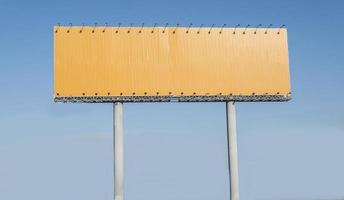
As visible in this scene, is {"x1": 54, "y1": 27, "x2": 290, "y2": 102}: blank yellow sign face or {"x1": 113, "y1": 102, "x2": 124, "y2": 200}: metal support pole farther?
{"x1": 54, "y1": 27, "x2": 290, "y2": 102}: blank yellow sign face

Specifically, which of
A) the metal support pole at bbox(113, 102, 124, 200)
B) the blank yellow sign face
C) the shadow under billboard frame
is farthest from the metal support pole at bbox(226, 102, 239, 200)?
the metal support pole at bbox(113, 102, 124, 200)

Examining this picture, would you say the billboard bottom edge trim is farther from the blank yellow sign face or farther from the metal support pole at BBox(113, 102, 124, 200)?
the metal support pole at BBox(113, 102, 124, 200)

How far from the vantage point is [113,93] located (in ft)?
112

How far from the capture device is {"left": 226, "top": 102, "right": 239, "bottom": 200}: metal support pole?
115 ft

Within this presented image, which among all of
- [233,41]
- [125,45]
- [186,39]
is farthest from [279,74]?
[125,45]

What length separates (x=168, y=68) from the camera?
35.1 m

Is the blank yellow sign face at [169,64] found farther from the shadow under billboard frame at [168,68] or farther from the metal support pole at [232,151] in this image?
the metal support pole at [232,151]

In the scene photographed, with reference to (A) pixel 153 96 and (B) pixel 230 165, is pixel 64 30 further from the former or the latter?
(B) pixel 230 165

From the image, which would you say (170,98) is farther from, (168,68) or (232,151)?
(232,151)

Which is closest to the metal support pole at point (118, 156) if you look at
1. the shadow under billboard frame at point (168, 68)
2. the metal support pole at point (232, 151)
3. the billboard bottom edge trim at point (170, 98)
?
A: the shadow under billboard frame at point (168, 68)

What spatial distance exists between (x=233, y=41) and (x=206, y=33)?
1552 mm

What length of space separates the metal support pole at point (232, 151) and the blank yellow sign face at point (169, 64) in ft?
2.55

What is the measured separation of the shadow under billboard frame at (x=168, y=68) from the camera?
34188mm

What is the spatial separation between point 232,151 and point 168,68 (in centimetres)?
552
